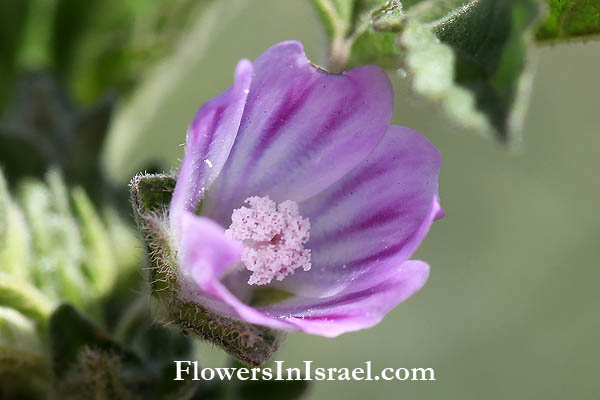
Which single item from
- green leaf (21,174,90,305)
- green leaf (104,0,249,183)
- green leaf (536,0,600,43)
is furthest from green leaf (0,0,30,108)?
green leaf (536,0,600,43)

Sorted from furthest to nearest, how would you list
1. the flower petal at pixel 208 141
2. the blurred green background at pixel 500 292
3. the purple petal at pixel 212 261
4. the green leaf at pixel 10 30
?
1. the blurred green background at pixel 500 292
2. the green leaf at pixel 10 30
3. the flower petal at pixel 208 141
4. the purple petal at pixel 212 261

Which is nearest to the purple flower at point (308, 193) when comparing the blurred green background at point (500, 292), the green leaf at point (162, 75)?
the green leaf at point (162, 75)

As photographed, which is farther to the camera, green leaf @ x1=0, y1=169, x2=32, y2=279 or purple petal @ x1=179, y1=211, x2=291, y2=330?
green leaf @ x1=0, y1=169, x2=32, y2=279

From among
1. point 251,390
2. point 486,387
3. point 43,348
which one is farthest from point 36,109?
point 486,387

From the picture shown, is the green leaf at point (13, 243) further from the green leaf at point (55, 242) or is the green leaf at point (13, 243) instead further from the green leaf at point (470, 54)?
the green leaf at point (470, 54)

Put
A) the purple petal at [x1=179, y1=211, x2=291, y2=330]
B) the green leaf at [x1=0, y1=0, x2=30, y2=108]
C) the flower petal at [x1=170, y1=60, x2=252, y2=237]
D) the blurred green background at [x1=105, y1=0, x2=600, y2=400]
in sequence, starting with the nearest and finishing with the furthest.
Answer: the purple petal at [x1=179, y1=211, x2=291, y2=330]
the flower petal at [x1=170, y1=60, x2=252, y2=237]
the green leaf at [x1=0, y1=0, x2=30, y2=108]
the blurred green background at [x1=105, y1=0, x2=600, y2=400]

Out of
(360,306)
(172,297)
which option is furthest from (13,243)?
(360,306)

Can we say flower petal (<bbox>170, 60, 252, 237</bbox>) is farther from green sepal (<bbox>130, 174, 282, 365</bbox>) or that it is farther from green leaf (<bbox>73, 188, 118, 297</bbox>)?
green leaf (<bbox>73, 188, 118, 297</bbox>)
